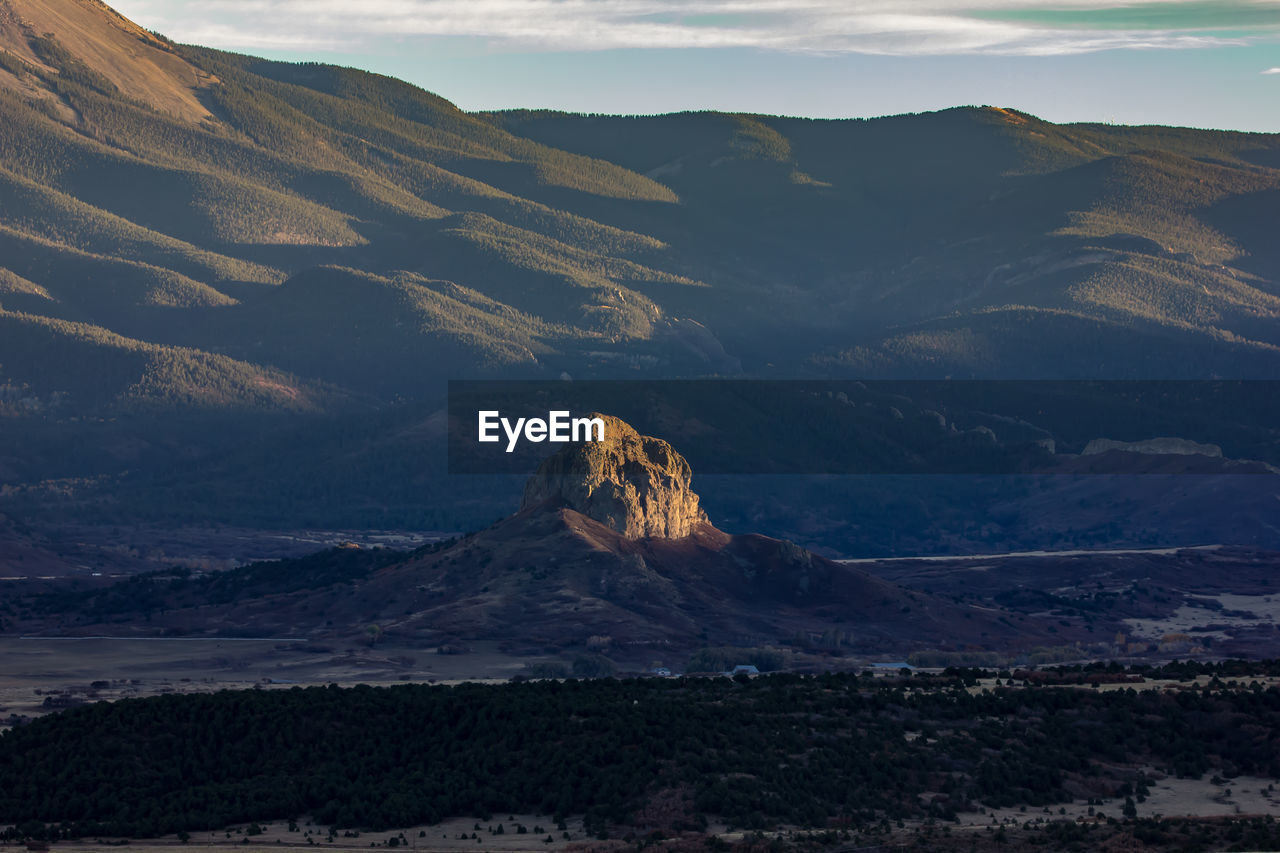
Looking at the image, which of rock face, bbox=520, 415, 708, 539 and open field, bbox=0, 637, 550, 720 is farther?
rock face, bbox=520, 415, 708, 539

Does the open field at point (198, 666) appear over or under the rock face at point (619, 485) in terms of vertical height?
under

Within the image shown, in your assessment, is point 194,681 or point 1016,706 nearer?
point 1016,706

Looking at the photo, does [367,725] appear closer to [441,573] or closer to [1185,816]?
[1185,816]

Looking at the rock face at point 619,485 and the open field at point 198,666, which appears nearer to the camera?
the open field at point 198,666

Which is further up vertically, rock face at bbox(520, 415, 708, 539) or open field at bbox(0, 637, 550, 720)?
rock face at bbox(520, 415, 708, 539)

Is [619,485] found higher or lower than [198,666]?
higher

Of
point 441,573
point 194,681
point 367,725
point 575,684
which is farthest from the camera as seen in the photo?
point 441,573

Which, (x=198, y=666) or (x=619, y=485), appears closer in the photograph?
(x=198, y=666)

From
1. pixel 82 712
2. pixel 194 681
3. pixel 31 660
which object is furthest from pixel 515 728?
pixel 31 660
